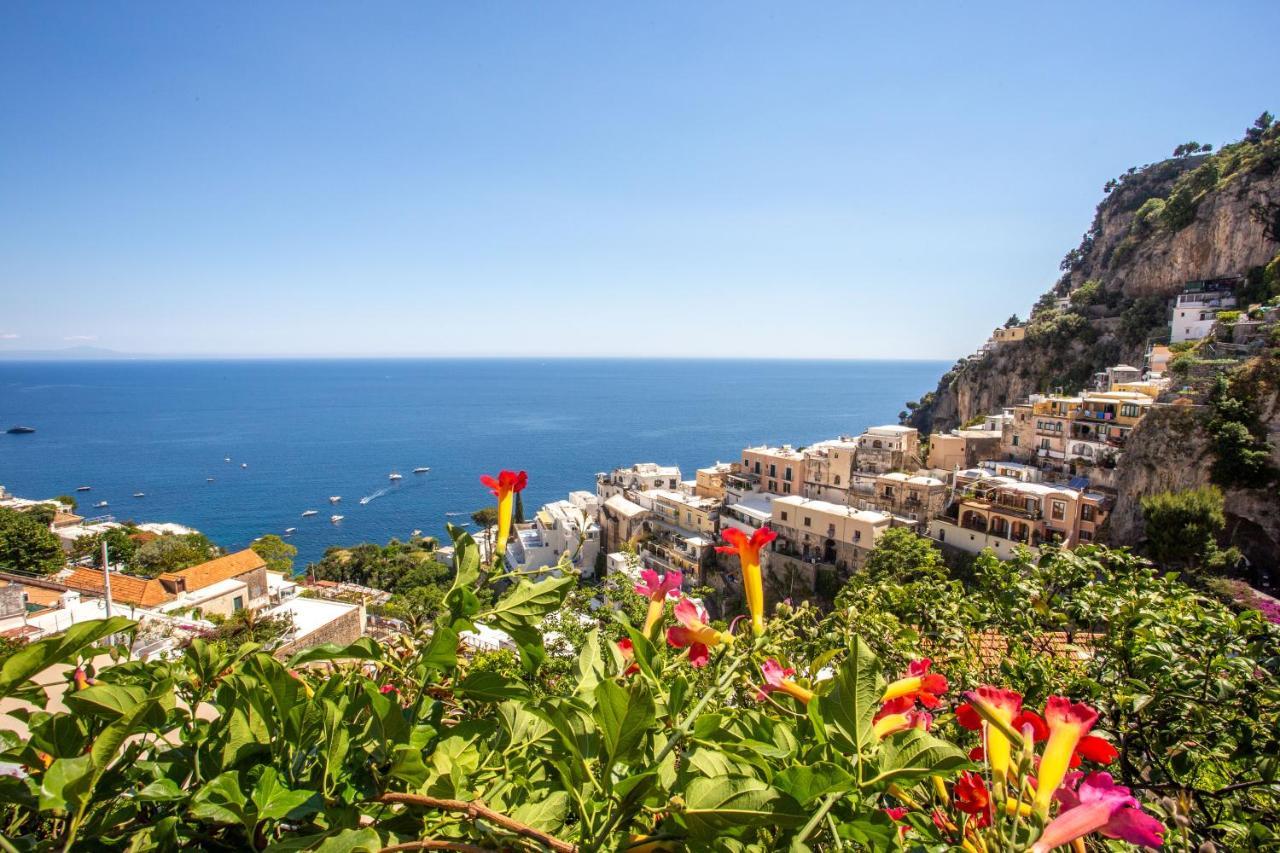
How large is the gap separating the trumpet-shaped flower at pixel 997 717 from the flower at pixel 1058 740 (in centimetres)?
7

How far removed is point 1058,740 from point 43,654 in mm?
1780

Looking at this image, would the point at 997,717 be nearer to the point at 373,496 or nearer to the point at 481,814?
the point at 481,814

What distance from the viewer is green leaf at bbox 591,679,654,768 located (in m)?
0.94

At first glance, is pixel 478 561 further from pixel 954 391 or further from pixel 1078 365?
pixel 954 391

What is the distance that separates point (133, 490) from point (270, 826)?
69.5 m

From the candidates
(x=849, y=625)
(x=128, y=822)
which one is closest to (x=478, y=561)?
(x=128, y=822)

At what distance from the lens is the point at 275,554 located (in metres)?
32.0

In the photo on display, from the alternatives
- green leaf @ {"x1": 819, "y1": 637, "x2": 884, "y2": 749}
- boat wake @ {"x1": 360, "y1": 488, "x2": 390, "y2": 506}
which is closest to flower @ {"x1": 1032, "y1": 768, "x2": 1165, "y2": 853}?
green leaf @ {"x1": 819, "y1": 637, "x2": 884, "y2": 749}

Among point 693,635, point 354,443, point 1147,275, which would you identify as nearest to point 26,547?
point 693,635

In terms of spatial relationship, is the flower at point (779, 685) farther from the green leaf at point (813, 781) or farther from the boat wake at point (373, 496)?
the boat wake at point (373, 496)

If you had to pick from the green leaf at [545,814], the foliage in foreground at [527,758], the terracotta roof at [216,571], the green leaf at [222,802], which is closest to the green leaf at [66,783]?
the foliage in foreground at [527,758]

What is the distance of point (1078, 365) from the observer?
137 ft

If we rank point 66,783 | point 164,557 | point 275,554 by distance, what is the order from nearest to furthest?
point 66,783
point 164,557
point 275,554

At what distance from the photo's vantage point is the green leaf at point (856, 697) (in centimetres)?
106
